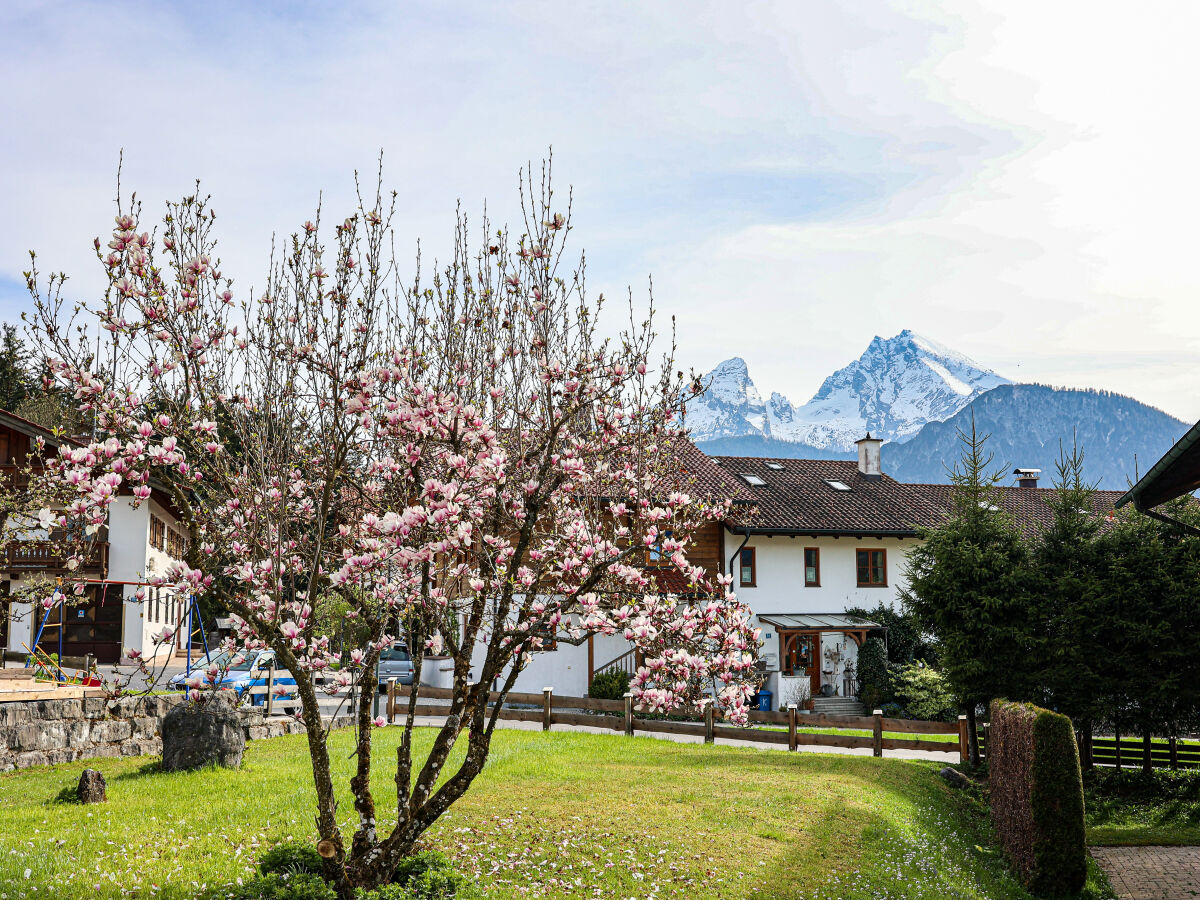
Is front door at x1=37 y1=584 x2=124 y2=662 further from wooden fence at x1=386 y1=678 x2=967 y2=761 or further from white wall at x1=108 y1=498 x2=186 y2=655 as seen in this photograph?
wooden fence at x1=386 y1=678 x2=967 y2=761

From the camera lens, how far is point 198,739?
41.2ft

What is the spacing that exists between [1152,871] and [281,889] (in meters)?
10.6

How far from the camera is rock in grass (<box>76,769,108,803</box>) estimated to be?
1006cm

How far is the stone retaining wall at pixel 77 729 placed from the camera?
12.5 meters

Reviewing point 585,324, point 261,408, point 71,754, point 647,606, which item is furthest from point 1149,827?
point 71,754

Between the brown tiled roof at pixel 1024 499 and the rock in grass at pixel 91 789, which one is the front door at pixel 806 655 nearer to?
the brown tiled roof at pixel 1024 499

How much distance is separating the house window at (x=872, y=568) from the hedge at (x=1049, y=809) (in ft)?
68.3

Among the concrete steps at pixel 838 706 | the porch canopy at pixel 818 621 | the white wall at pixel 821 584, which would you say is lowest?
the concrete steps at pixel 838 706

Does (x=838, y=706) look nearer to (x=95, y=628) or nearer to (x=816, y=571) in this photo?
(x=816, y=571)

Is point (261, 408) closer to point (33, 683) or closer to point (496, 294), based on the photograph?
point (496, 294)

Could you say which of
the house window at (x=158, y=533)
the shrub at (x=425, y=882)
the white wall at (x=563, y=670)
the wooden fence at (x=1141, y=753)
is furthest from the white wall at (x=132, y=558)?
the wooden fence at (x=1141, y=753)

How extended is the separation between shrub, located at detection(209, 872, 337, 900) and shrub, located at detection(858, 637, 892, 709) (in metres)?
24.0

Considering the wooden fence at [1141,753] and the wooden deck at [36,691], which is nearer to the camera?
the wooden deck at [36,691]

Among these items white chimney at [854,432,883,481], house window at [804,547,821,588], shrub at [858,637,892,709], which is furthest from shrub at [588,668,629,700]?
white chimney at [854,432,883,481]
